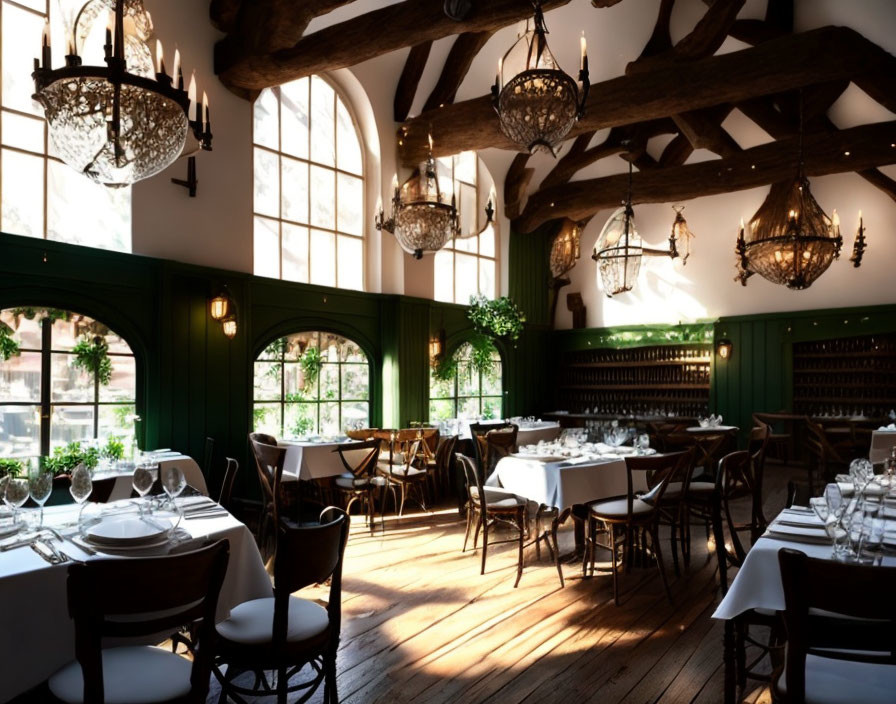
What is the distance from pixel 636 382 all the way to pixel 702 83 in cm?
671

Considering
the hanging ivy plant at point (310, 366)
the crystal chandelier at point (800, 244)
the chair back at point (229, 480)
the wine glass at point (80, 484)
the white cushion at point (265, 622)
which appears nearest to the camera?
the white cushion at point (265, 622)

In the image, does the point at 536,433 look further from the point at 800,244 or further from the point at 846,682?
the point at 846,682

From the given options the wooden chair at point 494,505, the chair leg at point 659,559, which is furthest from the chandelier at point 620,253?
the chair leg at point 659,559

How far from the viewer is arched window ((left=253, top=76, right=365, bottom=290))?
781 cm

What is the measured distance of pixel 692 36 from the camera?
693cm

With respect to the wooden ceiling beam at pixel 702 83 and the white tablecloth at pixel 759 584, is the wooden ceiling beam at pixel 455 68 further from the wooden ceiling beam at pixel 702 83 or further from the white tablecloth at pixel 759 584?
the white tablecloth at pixel 759 584

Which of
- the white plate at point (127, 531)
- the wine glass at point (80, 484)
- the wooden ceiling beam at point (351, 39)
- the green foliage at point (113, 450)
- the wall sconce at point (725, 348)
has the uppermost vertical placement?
the wooden ceiling beam at point (351, 39)

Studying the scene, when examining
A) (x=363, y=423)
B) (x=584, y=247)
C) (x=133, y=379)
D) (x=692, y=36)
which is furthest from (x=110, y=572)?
(x=584, y=247)

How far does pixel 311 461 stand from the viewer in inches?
262

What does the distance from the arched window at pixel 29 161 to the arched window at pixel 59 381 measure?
81cm

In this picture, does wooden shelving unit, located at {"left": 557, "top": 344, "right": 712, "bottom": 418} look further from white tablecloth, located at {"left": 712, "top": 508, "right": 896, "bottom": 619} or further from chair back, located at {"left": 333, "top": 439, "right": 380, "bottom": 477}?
white tablecloth, located at {"left": 712, "top": 508, "right": 896, "bottom": 619}

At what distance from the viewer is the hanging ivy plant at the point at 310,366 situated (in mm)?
8078

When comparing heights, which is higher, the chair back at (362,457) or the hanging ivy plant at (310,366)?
the hanging ivy plant at (310,366)

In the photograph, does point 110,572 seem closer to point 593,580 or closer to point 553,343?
point 593,580
